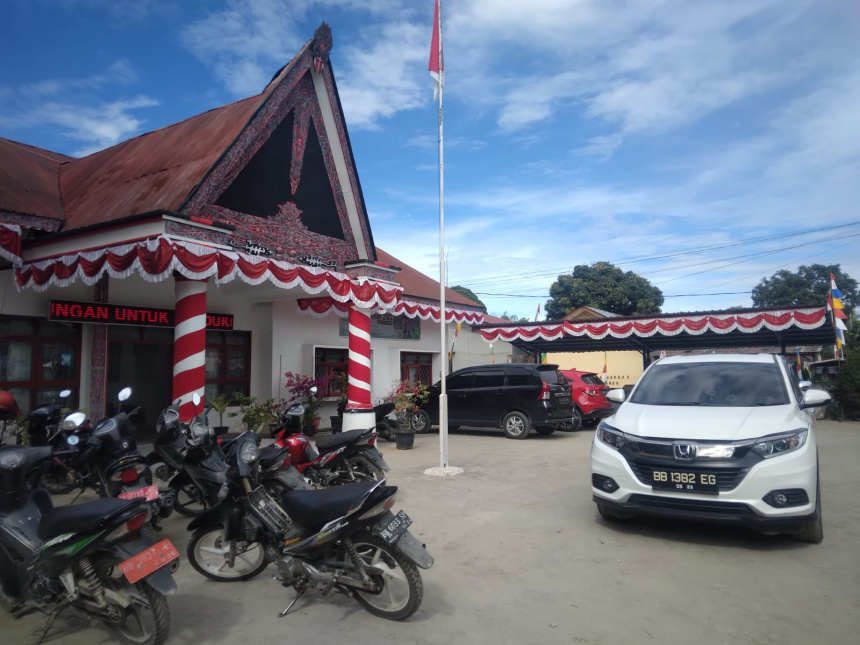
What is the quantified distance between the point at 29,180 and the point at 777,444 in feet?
42.0

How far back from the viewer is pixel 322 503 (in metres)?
3.76

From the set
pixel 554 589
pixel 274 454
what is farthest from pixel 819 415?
pixel 274 454

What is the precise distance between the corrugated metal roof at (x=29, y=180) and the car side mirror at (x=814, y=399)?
11.1m

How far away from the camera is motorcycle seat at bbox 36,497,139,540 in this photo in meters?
3.28

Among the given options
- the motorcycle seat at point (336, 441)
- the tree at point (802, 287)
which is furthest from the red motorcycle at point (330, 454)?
the tree at point (802, 287)

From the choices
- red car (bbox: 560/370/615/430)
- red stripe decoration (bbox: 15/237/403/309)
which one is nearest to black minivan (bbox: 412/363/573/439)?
red car (bbox: 560/370/615/430)

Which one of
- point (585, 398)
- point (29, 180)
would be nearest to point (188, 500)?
point (29, 180)

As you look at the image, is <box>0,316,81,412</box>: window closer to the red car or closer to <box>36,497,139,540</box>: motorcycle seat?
<box>36,497,139,540</box>: motorcycle seat

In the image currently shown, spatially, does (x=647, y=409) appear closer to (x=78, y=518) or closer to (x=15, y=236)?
(x=78, y=518)

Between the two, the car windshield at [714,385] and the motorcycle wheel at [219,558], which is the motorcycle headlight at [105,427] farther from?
the car windshield at [714,385]

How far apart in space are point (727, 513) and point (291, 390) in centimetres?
970

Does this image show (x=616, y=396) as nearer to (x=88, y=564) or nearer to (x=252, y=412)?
(x=88, y=564)

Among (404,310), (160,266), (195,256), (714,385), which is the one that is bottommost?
(714,385)

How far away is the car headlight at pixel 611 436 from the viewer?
17.6ft
